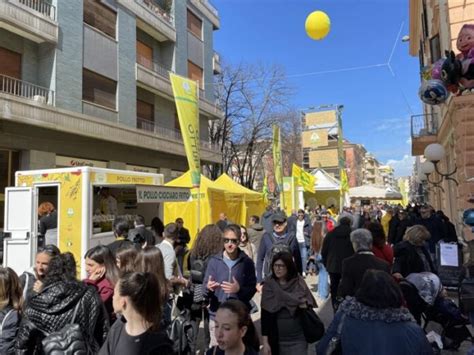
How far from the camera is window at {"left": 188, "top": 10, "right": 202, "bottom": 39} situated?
25688 millimetres

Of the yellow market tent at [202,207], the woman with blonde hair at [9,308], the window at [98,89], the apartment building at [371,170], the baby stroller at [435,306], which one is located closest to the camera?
the woman with blonde hair at [9,308]

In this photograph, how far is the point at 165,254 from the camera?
479cm

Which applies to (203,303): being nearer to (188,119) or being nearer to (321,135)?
(188,119)

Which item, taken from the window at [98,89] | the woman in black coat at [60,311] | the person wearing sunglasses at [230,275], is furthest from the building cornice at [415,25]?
the woman in black coat at [60,311]

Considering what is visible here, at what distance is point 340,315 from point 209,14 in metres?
28.1

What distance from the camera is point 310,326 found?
3.18 metres

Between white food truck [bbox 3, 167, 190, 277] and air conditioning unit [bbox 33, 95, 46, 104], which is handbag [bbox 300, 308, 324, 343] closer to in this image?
white food truck [bbox 3, 167, 190, 277]

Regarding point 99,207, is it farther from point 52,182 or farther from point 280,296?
point 280,296

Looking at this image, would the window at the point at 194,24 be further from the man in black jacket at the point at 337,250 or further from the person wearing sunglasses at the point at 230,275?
the person wearing sunglasses at the point at 230,275

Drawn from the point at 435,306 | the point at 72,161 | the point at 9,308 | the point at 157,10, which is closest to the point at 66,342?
the point at 9,308

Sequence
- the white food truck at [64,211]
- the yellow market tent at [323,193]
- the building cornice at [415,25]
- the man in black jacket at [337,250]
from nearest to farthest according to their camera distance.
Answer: the man in black jacket at [337,250] < the white food truck at [64,211] < the building cornice at [415,25] < the yellow market tent at [323,193]

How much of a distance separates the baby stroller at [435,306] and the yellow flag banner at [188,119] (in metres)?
5.97

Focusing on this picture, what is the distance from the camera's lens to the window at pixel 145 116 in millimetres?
21109

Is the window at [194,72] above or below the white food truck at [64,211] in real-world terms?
above
